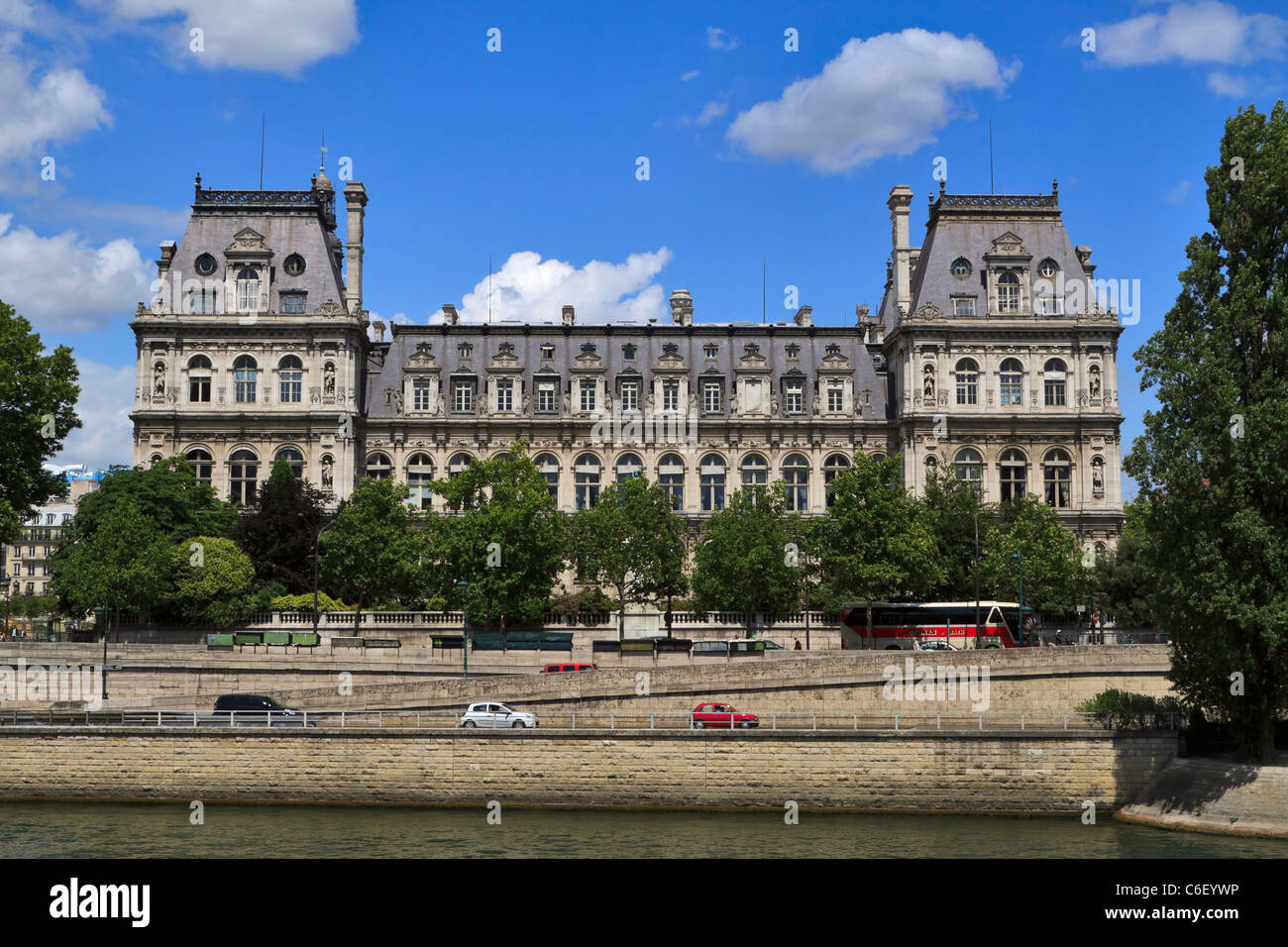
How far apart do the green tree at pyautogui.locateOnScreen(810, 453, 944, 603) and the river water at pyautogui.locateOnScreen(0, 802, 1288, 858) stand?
2217 centimetres

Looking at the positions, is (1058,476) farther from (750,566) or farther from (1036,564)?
(750,566)

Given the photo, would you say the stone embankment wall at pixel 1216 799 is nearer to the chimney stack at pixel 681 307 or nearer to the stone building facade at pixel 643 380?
the stone building facade at pixel 643 380

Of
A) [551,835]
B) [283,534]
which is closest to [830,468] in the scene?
[283,534]

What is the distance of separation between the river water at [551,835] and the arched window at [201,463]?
127 feet

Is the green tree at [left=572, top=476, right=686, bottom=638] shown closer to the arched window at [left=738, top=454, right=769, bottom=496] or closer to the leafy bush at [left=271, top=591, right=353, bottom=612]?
the leafy bush at [left=271, top=591, right=353, bottom=612]

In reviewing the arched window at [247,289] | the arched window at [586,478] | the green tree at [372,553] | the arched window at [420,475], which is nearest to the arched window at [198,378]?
the arched window at [247,289]

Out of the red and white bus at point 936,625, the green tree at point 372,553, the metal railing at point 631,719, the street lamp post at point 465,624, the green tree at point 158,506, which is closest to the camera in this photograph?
the metal railing at point 631,719

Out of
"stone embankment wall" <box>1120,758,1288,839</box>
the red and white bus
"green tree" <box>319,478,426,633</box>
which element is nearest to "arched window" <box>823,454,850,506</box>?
the red and white bus

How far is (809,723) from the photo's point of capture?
135ft

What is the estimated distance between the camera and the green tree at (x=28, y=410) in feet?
184

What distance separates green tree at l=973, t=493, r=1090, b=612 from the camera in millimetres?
60844
